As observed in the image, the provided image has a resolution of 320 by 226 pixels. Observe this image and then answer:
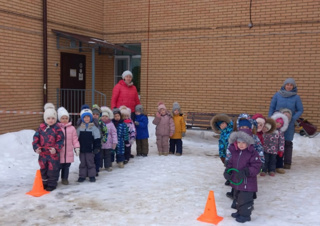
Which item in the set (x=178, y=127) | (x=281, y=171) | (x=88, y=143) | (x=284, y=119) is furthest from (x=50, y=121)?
(x=281, y=171)

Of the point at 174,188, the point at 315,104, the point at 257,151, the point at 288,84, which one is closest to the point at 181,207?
the point at 174,188

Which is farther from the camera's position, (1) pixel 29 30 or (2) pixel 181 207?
(1) pixel 29 30

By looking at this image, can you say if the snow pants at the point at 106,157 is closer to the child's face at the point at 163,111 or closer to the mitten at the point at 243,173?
the child's face at the point at 163,111

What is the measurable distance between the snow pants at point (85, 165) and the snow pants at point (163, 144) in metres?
2.21

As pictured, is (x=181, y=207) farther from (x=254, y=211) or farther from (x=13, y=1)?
(x=13, y=1)

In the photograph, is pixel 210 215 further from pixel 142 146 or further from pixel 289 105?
pixel 142 146

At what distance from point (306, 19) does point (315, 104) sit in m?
2.31

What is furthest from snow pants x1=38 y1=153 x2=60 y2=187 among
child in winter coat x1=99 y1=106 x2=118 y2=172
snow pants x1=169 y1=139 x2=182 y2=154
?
snow pants x1=169 y1=139 x2=182 y2=154

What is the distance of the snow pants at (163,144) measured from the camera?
23.2 ft

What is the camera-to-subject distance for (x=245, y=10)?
29.8 feet

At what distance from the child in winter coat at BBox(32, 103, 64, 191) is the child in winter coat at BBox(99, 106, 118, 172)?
1010mm

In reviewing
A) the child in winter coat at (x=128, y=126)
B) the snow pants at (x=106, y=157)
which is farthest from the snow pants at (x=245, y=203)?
the child in winter coat at (x=128, y=126)

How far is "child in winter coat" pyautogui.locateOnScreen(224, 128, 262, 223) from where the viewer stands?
3668 mm

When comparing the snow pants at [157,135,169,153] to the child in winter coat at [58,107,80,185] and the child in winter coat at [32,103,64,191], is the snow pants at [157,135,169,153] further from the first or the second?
the child in winter coat at [32,103,64,191]
